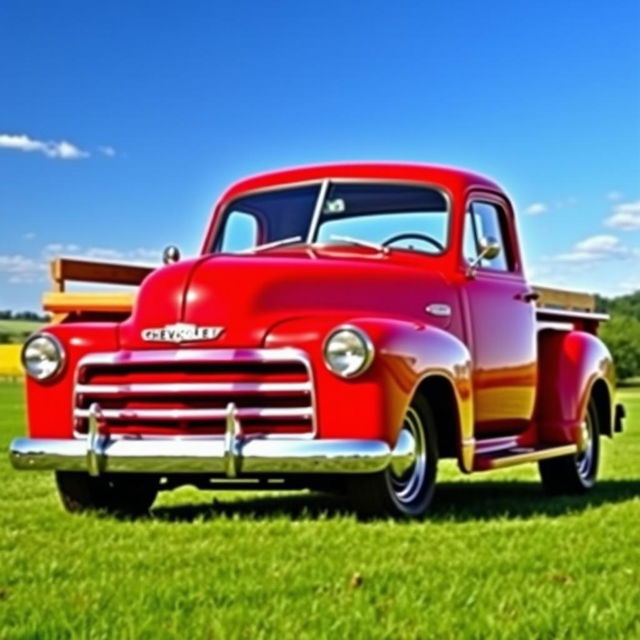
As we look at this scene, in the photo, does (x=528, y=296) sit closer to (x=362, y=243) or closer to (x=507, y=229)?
(x=507, y=229)

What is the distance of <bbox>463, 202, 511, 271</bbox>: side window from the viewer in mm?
8500

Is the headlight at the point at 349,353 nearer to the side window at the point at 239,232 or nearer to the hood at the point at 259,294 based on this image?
the hood at the point at 259,294

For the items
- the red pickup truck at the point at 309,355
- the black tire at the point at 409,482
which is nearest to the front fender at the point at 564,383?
the red pickup truck at the point at 309,355

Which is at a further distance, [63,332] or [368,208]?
[368,208]

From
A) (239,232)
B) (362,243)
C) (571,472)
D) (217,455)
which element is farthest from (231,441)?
(571,472)

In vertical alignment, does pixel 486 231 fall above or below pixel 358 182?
below

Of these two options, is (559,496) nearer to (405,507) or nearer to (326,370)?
(405,507)

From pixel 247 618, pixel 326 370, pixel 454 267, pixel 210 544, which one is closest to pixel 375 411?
pixel 326 370

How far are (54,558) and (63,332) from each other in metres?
2.10

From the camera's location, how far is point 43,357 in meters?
7.50

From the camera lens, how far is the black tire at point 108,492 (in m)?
7.63

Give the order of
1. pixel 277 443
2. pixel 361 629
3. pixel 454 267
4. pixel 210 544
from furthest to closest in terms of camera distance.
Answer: pixel 454 267
pixel 277 443
pixel 210 544
pixel 361 629

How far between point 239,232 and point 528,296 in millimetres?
1983

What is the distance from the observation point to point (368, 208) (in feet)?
27.7
